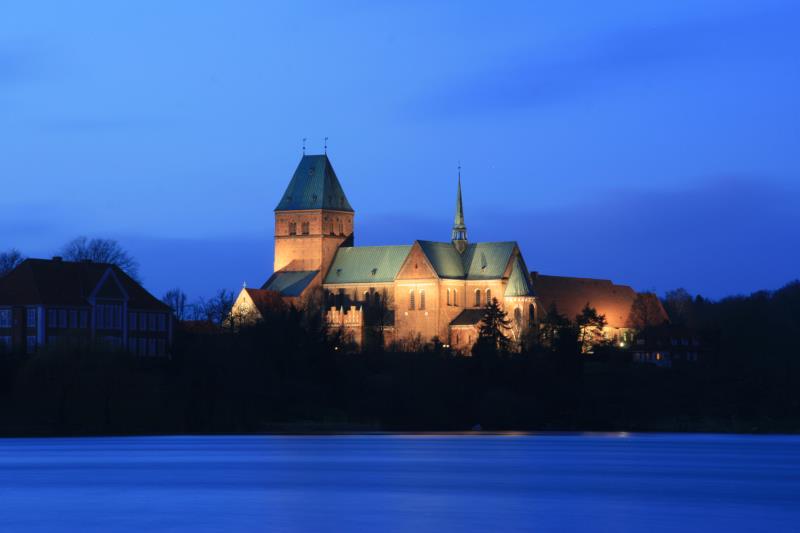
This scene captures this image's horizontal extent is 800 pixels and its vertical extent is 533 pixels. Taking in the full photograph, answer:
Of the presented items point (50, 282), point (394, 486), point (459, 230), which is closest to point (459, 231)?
point (459, 230)

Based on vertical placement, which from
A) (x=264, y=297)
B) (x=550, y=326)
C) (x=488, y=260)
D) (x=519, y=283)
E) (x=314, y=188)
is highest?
(x=314, y=188)

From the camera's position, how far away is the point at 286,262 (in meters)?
164

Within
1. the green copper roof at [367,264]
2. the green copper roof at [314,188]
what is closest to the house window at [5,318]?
the green copper roof at [367,264]

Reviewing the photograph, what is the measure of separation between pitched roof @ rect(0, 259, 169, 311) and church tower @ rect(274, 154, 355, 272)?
203 ft

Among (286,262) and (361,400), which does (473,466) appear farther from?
(286,262)

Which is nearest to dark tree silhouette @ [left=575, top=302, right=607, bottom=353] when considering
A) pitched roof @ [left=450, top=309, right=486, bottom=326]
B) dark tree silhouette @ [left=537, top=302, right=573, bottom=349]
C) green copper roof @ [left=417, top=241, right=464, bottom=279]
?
dark tree silhouette @ [left=537, top=302, right=573, bottom=349]

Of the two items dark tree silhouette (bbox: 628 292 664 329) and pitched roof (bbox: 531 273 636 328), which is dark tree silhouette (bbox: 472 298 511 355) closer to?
pitched roof (bbox: 531 273 636 328)

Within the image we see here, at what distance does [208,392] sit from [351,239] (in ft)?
266

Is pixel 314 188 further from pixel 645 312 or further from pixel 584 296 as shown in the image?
pixel 645 312

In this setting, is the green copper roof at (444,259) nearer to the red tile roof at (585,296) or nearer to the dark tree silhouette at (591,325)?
the red tile roof at (585,296)

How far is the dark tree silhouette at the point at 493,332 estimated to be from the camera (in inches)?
4338

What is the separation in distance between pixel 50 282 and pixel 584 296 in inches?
2861

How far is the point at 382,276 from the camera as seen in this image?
157625 millimetres

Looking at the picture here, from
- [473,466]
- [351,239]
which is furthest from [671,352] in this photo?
[473,466]
